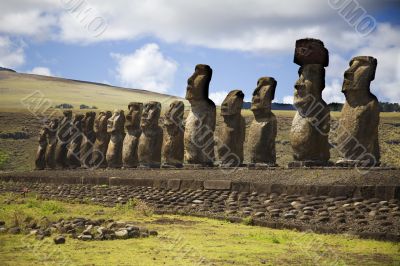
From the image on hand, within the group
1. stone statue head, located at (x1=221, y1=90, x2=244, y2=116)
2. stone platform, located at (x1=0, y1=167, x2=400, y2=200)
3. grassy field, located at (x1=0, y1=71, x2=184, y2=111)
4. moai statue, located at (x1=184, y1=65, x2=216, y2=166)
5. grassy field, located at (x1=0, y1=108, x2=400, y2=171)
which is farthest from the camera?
grassy field, located at (x1=0, y1=71, x2=184, y2=111)

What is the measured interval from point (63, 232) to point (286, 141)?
40.8 m

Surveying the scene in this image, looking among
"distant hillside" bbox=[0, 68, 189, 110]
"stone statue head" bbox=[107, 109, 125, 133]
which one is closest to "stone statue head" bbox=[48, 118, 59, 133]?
"stone statue head" bbox=[107, 109, 125, 133]

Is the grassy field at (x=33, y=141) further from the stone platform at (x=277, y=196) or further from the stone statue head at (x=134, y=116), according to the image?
the stone platform at (x=277, y=196)

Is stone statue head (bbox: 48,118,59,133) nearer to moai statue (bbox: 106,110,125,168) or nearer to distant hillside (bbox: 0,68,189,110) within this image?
moai statue (bbox: 106,110,125,168)

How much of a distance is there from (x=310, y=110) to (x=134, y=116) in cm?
1057

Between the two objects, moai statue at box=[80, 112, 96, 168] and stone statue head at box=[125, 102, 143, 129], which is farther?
moai statue at box=[80, 112, 96, 168]

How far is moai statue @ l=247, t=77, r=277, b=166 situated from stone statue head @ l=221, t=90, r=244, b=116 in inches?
35.9

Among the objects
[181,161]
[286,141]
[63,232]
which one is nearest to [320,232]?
[63,232]

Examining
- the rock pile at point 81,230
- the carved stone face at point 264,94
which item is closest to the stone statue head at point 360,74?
the carved stone face at point 264,94

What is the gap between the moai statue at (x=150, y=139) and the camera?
928 inches

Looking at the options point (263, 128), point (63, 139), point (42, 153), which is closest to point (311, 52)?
point (263, 128)

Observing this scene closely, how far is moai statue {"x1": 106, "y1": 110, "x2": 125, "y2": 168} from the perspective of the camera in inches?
1034

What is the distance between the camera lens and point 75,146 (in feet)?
97.7

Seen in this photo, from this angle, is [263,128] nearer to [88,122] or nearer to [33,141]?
[88,122]
